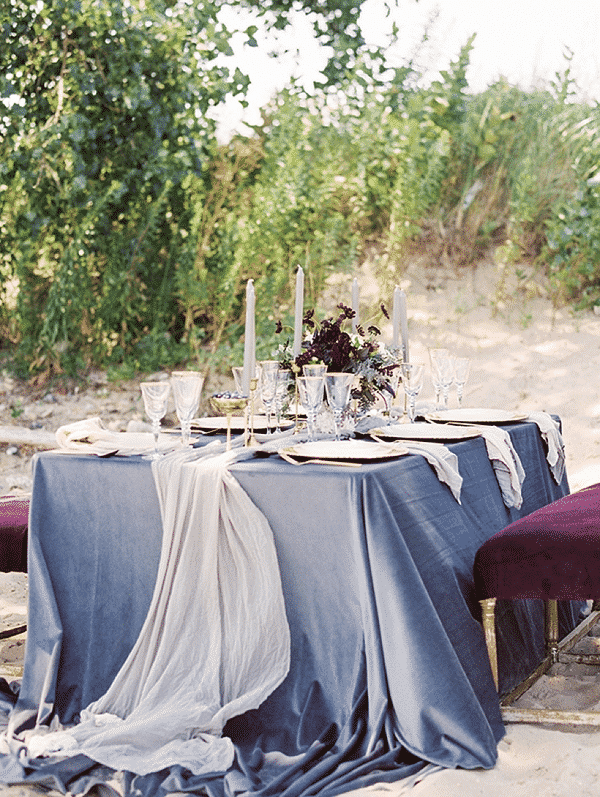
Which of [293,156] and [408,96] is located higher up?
[408,96]

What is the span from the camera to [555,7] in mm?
7434

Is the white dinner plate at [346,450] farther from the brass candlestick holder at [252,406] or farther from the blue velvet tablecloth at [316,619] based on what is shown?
the brass candlestick holder at [252,406]

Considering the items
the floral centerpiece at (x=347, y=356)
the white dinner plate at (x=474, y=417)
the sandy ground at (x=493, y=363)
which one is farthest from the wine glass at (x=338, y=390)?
the sandy ground at (x=493, y=363)

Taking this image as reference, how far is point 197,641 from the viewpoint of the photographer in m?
2.21

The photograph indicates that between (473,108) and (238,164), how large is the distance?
1.79m

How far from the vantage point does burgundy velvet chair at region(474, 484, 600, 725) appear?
2.20m

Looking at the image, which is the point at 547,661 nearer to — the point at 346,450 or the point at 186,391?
the point at 346,450

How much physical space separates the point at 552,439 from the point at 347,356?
1.10 m

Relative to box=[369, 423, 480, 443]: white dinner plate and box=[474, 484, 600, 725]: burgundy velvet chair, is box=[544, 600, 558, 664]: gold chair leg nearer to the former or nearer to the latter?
box=[474, 484, 600, 725]: burgundy velvet chair

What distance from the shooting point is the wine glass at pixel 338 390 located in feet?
7.71

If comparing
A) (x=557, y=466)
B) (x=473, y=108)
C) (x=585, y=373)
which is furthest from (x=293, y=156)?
(x=557, y=466)

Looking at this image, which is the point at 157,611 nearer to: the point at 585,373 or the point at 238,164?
the point at 585,373

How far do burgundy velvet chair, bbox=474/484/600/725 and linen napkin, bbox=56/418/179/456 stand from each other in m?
0.91

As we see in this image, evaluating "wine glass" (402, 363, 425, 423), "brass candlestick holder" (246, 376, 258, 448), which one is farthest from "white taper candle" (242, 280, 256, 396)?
"wine glass" (402, 363, 425, 423)
